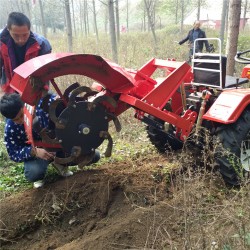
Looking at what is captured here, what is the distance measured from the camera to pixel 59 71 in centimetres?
258

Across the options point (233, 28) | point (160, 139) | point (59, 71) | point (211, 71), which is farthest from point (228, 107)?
point (233, 28)

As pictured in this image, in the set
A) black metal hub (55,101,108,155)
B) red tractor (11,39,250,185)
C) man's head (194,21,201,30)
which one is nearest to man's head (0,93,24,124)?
red tractor (11,39,250,185)

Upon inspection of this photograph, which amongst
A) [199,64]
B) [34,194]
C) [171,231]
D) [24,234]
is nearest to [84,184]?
[34,194]

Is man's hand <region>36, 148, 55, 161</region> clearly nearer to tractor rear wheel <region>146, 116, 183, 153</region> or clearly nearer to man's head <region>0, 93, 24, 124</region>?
man's head <region>0, 93, 24, 124</region>

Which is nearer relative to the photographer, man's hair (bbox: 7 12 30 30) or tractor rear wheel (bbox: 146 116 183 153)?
man's hair (bbox: 7 12 30 30)

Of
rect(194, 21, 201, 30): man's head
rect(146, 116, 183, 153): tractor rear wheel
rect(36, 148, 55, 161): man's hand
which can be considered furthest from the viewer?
rect(194, 21, 201, 30): man's head

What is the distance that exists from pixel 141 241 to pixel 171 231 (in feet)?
0.82

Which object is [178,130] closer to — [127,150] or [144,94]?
[144,94]

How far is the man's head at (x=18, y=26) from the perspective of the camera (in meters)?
3.55

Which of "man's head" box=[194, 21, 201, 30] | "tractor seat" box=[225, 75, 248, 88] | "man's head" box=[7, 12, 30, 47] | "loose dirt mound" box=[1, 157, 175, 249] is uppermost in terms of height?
"man's head" box=[7, 12, 30, 47]

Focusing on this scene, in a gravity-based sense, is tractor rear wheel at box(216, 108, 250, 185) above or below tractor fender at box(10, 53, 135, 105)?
below

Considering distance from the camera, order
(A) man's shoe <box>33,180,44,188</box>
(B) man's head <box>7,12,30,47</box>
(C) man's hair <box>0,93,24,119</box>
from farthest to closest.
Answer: (B) man's head <box>7,12,30,47</box>, (A) man's shoe <box>33,180,44,188</box>, (C) man's hair <box>0,93,24,119</box>

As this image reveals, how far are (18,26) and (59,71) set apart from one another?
137 centimetres

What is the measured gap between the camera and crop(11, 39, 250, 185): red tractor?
8.49ft
